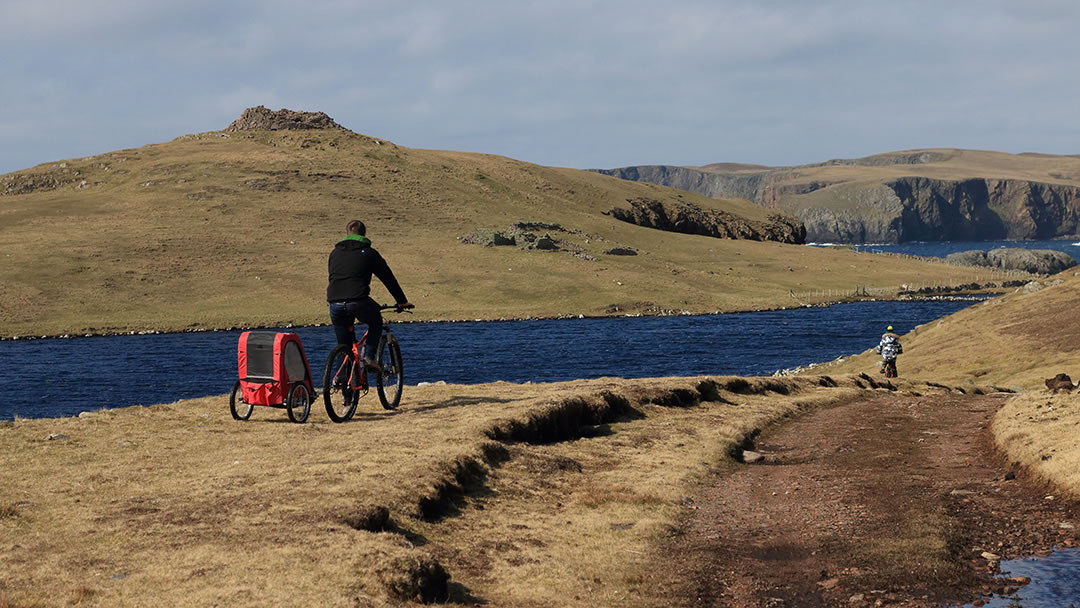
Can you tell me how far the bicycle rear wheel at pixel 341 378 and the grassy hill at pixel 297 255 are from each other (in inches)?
3606

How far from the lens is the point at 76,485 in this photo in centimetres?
1441

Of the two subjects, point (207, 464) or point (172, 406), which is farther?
point (172, 406)

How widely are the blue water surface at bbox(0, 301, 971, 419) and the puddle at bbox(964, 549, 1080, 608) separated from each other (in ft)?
164

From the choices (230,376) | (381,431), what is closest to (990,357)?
(381,431)

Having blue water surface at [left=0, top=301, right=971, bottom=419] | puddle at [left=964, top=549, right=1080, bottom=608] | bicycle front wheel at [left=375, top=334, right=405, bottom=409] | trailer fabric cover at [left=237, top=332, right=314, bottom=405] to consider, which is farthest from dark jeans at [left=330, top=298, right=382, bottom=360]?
blue water surface at [left=0, top=301, right=971, bottom=419]

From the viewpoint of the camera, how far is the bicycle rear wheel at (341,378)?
784 inches

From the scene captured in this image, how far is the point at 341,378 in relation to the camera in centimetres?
2028

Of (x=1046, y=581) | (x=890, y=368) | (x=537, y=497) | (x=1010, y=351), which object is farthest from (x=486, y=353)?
(x=1046, y=581)

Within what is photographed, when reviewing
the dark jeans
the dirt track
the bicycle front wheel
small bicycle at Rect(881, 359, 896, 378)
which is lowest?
small bicycle at Rect(881, 359, 896, 378)

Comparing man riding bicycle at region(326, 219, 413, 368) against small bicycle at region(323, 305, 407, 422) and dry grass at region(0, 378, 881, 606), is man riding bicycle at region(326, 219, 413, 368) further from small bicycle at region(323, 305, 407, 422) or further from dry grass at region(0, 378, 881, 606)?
dry grass at region(0, 378, 881, 606)

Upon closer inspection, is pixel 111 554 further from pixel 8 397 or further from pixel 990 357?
pixel 8 397

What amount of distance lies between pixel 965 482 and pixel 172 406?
55.6 ft

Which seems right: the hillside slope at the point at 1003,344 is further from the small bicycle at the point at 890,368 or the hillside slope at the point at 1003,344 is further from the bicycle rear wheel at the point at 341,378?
the bicycle rear wheel at the point at 341,378

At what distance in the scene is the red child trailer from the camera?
65.5ft
